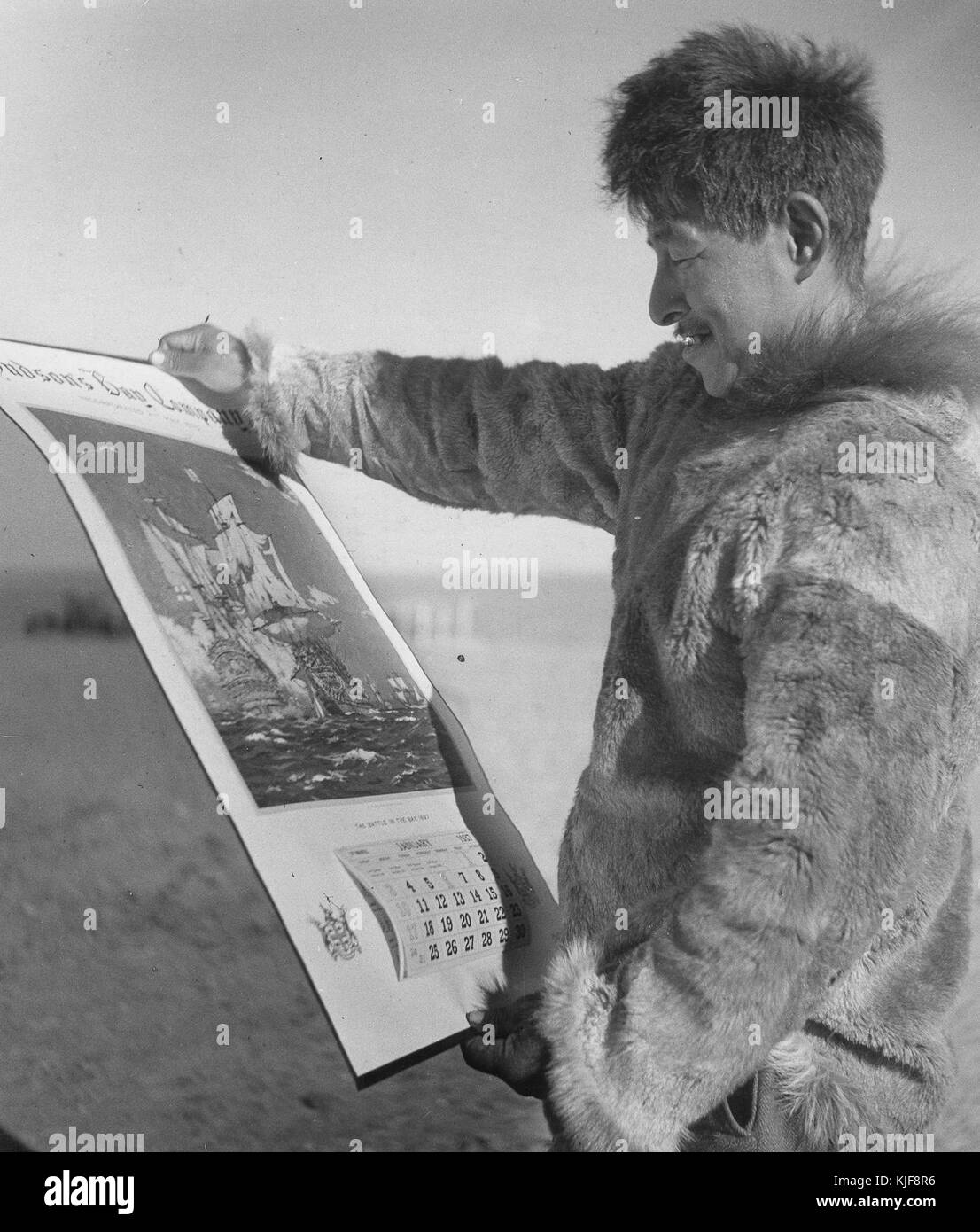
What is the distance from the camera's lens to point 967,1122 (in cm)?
114

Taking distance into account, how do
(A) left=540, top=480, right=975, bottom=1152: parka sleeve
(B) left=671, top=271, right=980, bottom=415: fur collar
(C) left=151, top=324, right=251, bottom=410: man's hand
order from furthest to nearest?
1. (C) left=151, top=324, right=251, bottom=410: man's hand
2. (B) left=671, top=271, right=980, bottom=415: fur collar
3. (A) left=540, top=480, right=975, bottom=1152: parka sleeve

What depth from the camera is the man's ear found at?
33.9 inches

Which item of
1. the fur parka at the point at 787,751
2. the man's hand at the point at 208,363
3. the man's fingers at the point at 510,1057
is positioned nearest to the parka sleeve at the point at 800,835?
the fur parka at the point at 787,751

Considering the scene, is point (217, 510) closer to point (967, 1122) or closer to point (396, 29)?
point (396, 29)

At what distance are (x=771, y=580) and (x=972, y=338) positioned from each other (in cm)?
29

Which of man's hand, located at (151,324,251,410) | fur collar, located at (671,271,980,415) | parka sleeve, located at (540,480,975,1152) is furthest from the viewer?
man's hand, located at (151,324,251,410)

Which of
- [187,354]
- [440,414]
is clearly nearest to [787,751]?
[440,414]

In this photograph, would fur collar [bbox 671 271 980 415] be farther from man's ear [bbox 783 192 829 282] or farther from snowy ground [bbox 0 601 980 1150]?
snowy ground [bbox 0 601 980 1150]

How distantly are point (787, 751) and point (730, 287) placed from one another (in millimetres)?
380

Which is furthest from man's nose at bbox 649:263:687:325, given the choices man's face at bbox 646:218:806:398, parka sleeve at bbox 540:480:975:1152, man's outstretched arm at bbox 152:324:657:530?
parka sleeve at bbox 540:480:975:1152

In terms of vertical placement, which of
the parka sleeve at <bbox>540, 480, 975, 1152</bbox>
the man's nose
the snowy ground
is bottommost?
the snowy ground

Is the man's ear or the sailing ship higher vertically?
the man's ear

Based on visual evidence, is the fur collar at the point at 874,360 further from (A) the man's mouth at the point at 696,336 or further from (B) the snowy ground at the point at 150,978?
(B) the snowy ground at the point at 150,978

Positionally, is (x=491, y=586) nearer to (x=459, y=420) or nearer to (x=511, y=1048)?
(x=459, y=420)
